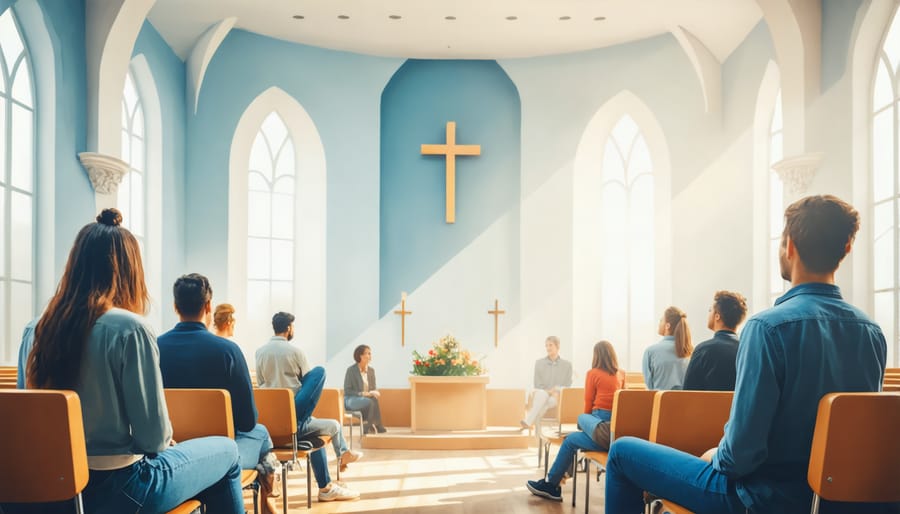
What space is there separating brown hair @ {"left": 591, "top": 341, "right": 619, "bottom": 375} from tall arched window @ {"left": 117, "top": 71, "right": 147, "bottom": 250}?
5.48 meters

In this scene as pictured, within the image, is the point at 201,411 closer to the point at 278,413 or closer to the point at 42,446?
the point at 42,446

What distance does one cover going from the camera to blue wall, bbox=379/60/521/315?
1089 centimetres

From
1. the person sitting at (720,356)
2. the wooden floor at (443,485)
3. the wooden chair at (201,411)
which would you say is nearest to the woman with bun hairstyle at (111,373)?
the wooden chair at (201,411)

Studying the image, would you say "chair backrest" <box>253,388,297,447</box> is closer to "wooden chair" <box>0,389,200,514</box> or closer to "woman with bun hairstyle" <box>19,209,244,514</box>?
"woman with bun hairstyle" <box>19,209,244,514</box>

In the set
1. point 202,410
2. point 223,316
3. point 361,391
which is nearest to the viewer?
point 202,410

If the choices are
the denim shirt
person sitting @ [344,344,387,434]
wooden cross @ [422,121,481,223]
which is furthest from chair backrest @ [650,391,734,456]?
wooden cross @ [422,121,481,223]

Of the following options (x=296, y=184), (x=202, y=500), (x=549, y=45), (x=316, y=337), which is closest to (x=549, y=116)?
(x=549, y=45)

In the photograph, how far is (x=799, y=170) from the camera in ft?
23.4

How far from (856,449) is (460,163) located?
9.21 m

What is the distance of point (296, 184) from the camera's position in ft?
35.3

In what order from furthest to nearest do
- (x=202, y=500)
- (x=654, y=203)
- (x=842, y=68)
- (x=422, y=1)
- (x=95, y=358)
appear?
(x=654, y=203)
(x=422, y=1)
(x=842, y=68)
(x=202, y=500)
(x=95, y=358)

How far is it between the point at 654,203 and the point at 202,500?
8.81 metres

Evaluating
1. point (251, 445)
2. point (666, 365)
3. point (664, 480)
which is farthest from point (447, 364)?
point (664, 480)

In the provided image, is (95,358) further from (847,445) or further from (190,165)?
(190,165)
